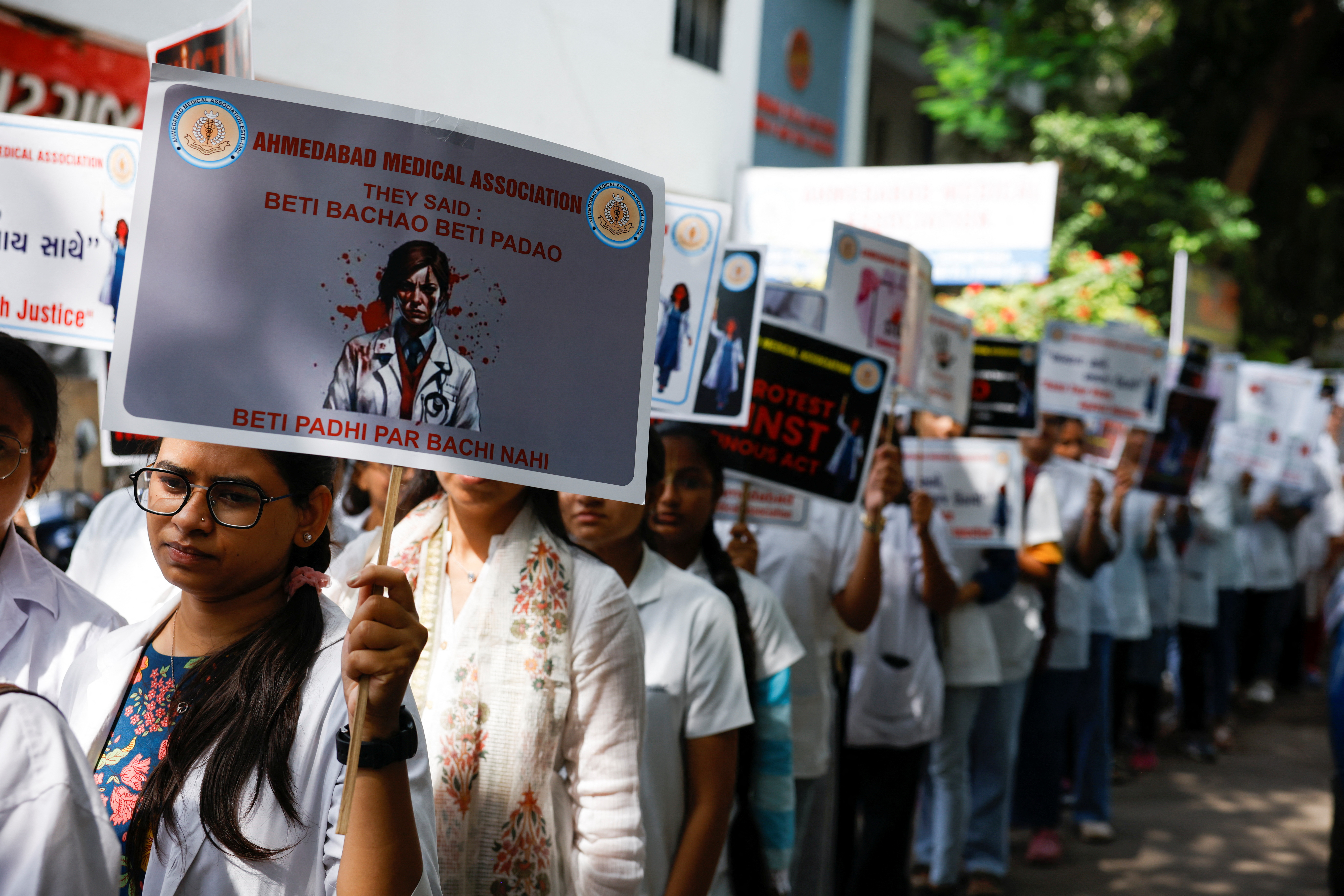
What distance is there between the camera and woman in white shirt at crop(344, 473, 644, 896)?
2174mm

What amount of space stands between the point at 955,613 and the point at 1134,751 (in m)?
3.63

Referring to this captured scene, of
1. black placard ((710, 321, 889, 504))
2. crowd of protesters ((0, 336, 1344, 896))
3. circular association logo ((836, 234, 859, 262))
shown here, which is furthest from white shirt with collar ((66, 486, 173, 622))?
circular association logo ((836, 234, 859, 262))

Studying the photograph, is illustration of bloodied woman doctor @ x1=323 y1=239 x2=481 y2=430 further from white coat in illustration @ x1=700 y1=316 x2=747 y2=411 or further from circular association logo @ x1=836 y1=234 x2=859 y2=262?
circular association logo @ x1=836 y1=234 x2=859 y2=262

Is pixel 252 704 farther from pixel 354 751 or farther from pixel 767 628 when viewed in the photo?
pixel 767 628

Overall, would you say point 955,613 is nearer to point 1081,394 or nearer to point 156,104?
point 1081,394

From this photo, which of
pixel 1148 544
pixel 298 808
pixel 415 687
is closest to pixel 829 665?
pixel 415 687

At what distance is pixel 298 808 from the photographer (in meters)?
1.62

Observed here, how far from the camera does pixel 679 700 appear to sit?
2.80m

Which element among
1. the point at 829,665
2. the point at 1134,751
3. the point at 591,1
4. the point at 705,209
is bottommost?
the point at 1134,751

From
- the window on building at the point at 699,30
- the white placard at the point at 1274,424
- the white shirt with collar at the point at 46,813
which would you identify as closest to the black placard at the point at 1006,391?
the white placard at the point at 1274,424

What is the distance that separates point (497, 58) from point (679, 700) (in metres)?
4.95

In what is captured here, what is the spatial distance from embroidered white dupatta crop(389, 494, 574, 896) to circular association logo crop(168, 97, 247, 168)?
96 cm

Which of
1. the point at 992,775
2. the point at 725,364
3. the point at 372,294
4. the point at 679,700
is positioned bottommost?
the point at 992,775

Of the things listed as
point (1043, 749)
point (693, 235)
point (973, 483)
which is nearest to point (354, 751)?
point (693, 235)
